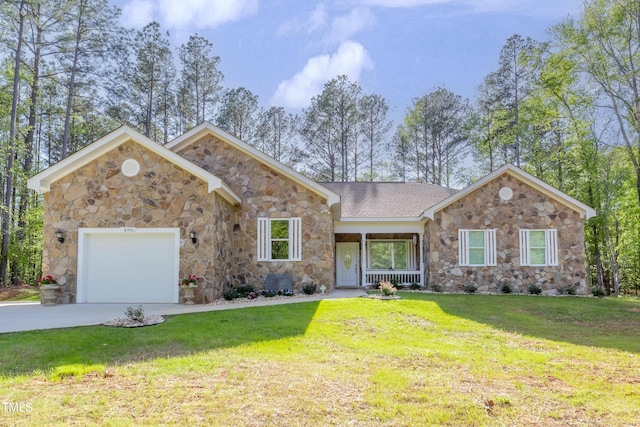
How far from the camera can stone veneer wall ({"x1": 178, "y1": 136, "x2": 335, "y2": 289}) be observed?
13898 millimetres

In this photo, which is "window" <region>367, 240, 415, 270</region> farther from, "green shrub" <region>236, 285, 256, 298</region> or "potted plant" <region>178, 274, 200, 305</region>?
"potted plant" <region>178, 274, 200, 305</region>

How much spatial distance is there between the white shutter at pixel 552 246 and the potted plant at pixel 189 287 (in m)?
12.2

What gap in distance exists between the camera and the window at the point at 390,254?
62.0 ft

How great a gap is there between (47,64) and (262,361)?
24305 millimetres

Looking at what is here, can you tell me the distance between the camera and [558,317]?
10.4 meters

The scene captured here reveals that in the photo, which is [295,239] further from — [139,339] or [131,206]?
[139,339]

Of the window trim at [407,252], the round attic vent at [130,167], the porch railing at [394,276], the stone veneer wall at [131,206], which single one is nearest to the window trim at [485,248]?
the porch railing at [394,276]

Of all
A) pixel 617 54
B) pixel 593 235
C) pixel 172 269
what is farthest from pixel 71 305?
pixel 593 235

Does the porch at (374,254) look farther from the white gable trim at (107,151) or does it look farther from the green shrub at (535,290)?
the white gable trim at (107,151)

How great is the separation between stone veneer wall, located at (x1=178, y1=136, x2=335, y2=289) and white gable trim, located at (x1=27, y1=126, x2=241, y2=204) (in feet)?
7.49

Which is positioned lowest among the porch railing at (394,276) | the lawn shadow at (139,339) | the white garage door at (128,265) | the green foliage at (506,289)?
the green foliage at (506,289)

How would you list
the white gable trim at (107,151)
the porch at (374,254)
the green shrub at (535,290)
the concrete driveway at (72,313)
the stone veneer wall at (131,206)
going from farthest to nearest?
the porch at (374,254), the green shrub at (535,290), the stone veneer wall at (131,206), the white gable trim at (107,151), the concrete driveway at (72,313)

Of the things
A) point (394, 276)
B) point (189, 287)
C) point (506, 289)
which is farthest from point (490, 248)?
point (189, 287)

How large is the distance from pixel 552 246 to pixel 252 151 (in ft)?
36.8
